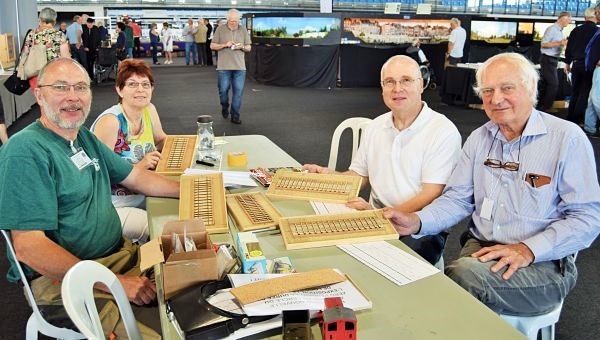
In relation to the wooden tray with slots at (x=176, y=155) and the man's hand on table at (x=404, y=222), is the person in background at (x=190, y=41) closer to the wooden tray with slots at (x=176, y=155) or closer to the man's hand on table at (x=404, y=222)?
the wooden tray with slots at (x=176, y=155)

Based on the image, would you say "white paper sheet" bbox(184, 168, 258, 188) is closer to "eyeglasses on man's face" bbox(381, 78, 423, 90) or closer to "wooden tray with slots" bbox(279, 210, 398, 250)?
"wooden tray with slots" bbox(279, 210, 398, 250)

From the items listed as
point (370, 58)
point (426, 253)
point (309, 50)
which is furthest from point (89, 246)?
point (370, 58)

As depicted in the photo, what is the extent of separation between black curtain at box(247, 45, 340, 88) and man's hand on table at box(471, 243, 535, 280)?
9598mm

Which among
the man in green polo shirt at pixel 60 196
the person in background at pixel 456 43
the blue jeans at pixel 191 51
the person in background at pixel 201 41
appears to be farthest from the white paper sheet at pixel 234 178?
the blue jeans at pixel 191 51

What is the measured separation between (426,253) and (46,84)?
163 centimetres

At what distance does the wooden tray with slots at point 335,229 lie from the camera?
5.18 ft

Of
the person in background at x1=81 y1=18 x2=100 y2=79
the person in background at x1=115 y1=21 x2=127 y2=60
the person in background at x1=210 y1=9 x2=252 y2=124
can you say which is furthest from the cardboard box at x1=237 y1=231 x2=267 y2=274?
the person in background at x1=115 y1=21 x2=127 y2=60

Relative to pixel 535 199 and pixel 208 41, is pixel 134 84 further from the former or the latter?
pixel 208 41

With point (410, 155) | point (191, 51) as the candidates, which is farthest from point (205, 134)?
point (191, 51)

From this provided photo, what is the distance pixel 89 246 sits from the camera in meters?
1.76

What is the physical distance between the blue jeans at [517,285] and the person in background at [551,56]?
278 inches

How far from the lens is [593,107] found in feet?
21.0

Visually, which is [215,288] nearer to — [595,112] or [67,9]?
[595,112]

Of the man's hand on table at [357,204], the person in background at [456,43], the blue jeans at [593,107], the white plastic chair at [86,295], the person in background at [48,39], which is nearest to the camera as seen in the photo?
the white plastic chair at [86,295]
